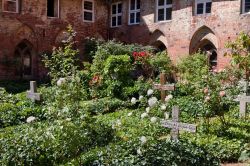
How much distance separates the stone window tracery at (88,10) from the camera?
26188 mm

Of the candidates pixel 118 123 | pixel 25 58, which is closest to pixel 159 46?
pixel 25 58

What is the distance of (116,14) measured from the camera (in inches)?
1060

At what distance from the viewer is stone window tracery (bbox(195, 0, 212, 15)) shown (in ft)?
69.8

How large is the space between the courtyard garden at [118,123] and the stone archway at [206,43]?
3.60m

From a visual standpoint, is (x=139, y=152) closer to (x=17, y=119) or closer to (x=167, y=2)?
(x=17, y=119)

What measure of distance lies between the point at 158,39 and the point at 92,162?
1776 cm

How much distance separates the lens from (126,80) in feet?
56.9

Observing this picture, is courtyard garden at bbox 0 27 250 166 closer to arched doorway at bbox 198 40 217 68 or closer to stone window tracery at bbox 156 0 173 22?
arched doorway at bbox 198 40 217 68

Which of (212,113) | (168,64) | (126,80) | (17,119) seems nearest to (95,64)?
(126,80)

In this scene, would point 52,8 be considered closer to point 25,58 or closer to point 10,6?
point 10,6

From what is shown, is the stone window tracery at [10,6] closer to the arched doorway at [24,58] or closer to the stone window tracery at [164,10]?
the arched doorway at [24,58]

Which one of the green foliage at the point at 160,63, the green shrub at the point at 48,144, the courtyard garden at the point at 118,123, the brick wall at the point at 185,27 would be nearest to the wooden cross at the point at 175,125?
the courtyard garden at the point at 118,123

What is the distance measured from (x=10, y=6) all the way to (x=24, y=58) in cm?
334

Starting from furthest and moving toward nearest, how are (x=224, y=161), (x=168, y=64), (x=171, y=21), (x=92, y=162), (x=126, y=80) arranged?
(x=171, y=21) < (x=168, y=64) < (x=126, y=80) < (x=224, y=161) < (x=92, y=162)
